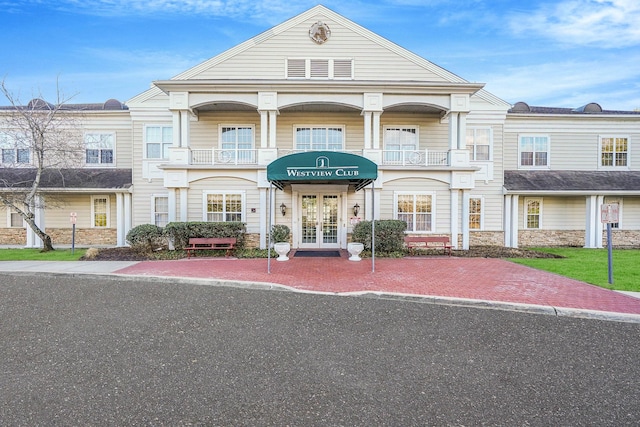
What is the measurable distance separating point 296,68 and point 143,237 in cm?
1074

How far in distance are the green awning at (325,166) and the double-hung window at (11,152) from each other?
16609 mm

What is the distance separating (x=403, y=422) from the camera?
9.81ft

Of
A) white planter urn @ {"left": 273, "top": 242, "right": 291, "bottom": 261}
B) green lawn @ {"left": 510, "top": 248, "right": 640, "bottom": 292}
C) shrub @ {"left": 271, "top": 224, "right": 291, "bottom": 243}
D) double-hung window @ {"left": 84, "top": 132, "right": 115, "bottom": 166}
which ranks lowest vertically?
green lawn @ {"left": 510, "top": 248, "right": 640, "bottom": 292}

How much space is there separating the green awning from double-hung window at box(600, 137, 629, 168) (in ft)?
55.5

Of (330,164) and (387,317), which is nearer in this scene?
(387,317)

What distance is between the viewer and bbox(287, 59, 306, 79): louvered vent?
15969 millimetres

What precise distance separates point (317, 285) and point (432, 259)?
6578 mm

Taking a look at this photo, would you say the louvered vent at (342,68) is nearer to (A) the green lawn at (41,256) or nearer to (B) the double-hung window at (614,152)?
(A) the green lawn at (41,256)

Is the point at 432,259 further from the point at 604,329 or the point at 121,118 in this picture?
the point at 121,118

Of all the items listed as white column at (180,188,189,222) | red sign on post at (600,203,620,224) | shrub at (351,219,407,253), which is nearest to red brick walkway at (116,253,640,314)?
shrub at (351,219,407,253)

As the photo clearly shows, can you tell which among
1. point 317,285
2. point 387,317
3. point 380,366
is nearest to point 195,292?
point 317,285

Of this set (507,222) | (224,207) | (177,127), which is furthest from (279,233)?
(507,222)

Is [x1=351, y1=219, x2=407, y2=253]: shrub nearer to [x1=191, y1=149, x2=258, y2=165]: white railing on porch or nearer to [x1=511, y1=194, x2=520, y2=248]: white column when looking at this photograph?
→ [x1=191, y1=149, x2=258, y2=165]: white railing on porch

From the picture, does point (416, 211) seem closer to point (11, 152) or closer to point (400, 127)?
point (400, 127)
